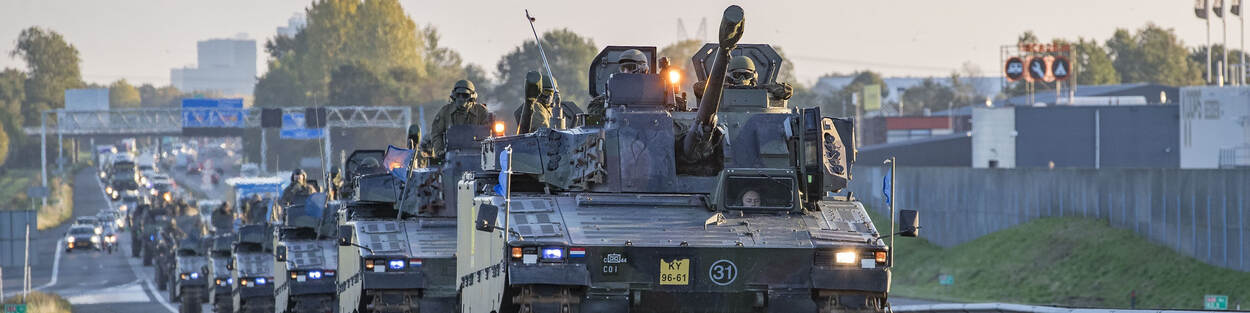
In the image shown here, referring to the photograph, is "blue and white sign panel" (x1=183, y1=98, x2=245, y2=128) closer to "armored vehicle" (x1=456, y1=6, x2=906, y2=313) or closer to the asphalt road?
the asphalt road

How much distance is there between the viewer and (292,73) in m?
137

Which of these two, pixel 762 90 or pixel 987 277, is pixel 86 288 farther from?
pixel 762 90

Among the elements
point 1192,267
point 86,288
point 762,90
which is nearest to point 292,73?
point 86,288

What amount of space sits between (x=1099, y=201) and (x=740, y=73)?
79.8ft

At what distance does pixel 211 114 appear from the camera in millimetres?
109625

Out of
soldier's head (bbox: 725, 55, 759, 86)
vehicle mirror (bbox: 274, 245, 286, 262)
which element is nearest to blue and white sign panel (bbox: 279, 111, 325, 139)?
vehicle mirror (bbox: 274, 245, 286, 262)

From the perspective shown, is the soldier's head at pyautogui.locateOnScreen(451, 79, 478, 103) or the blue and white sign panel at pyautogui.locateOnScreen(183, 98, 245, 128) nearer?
the soldier's head at pyautogui.locateOnScreen(451, 79, 478, 103)

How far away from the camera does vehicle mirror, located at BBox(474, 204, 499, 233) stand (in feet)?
61.7

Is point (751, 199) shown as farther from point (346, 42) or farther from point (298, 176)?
point (346, 42)

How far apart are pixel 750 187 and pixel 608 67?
804 centimetres

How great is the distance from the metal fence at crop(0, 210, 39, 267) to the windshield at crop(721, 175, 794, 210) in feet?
103

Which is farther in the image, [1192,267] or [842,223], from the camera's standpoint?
[1192,267]

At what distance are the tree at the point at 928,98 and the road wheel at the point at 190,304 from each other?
337 feet

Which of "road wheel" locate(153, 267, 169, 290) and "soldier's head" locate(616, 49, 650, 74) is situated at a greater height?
"soldier's head" locate(616, 49, 650, 74)
